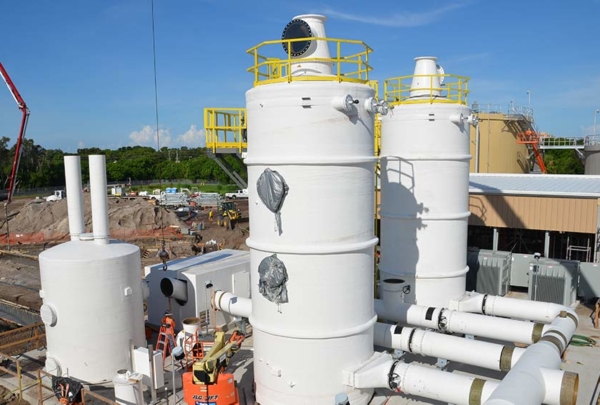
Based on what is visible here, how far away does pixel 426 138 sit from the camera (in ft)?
48.1

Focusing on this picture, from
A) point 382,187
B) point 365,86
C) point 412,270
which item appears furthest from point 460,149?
point 365,86

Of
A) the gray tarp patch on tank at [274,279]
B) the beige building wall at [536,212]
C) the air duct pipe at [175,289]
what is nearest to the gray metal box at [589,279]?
the beige building wall at [536,212]

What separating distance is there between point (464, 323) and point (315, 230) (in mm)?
5621

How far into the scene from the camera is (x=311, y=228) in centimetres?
986

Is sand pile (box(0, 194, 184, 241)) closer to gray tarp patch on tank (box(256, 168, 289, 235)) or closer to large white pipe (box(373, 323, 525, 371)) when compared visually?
large white pipe (box(373, 323, 525, 371))

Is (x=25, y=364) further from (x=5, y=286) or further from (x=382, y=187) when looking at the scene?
(x=5, y=286)

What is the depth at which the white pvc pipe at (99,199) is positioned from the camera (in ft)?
43.8

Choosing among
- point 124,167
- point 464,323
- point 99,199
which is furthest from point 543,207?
point 124,167

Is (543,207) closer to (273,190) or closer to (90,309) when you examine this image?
(273,190)

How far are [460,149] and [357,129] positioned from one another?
237 inches

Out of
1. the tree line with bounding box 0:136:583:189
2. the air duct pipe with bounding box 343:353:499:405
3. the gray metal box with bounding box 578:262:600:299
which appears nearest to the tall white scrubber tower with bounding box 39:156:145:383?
the air duct pipe with bounding box 343:353:499:405

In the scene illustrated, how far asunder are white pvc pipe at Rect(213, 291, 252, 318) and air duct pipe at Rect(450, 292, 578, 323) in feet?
Answer: 20.4

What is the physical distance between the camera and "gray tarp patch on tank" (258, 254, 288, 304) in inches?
397

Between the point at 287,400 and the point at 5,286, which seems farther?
the point at 5,286
